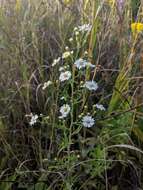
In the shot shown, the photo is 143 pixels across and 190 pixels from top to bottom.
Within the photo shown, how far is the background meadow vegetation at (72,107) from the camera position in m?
1.68

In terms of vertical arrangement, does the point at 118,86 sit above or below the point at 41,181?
above

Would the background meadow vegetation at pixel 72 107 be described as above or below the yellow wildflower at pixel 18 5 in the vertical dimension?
below

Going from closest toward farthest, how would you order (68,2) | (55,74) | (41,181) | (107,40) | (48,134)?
(41,181)
(48,134)
(55,74)
(107,40)
(68,2)

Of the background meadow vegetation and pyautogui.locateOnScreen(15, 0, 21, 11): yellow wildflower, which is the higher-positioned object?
pyautogui.locateOnScreen(15, 0, 21, 11): yellow wildflower

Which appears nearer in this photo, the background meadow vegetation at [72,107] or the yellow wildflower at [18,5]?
the background meadow vegetation at [72,107]

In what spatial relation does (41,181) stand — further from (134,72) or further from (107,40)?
(107,40)

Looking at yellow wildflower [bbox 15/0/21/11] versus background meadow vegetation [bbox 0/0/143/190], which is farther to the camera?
yellow wildflower [bbox 15/0/21/11]

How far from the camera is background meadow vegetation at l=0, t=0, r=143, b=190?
1.68 meters

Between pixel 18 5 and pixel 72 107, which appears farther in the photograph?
pixel 18 5

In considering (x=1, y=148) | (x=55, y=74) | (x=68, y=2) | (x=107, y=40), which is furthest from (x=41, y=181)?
(x=68, y=2)

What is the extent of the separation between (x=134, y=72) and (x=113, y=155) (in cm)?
42

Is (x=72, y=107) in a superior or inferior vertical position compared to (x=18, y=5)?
inferior

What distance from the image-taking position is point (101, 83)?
2.04m

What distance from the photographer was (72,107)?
1620mm
